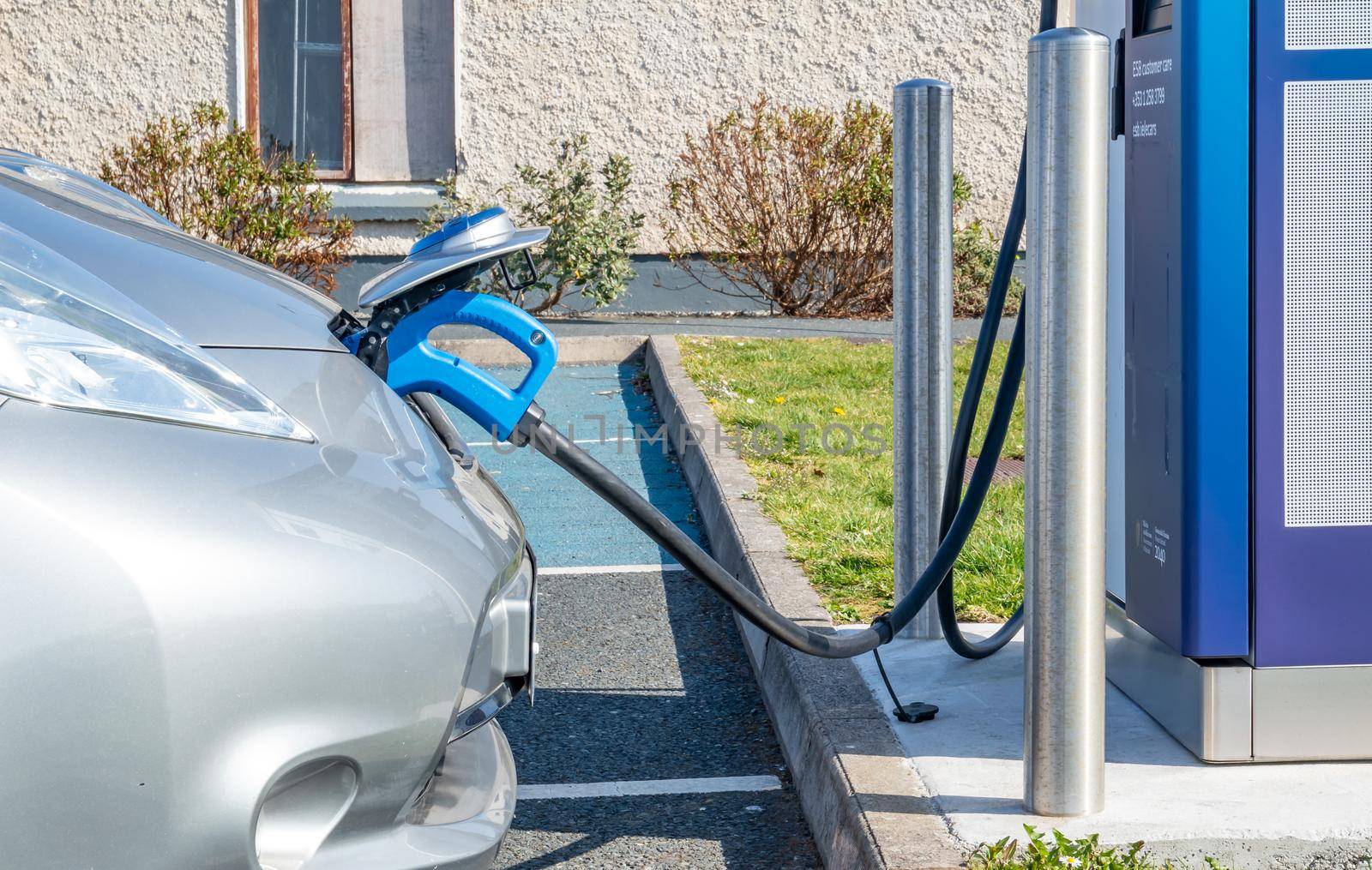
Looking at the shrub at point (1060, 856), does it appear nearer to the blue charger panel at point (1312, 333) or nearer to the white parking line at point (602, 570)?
the blue charger panel at point (1312, 333)

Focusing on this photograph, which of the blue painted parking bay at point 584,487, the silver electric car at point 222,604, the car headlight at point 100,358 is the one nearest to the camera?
the silver electric car at point 222,604

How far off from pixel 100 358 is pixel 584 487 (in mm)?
4276

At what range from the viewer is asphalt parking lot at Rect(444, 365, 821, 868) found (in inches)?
108

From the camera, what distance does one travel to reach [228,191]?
9656mm

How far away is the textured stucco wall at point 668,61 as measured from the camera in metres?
11.2

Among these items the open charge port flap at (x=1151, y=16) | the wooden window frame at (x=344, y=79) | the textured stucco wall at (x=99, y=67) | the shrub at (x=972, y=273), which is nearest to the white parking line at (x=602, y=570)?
the open charge port flap at (x=1151, y=16)

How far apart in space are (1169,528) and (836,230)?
318 inches

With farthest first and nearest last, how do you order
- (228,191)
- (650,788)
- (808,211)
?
1. (808,211)
2. (228,191)
3. (650,788)

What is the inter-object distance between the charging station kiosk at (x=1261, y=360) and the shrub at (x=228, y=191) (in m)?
8.07

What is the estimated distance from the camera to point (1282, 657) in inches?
102

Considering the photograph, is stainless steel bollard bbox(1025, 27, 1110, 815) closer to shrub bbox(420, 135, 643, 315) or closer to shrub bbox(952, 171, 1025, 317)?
shrub bbox(420, 135, 643, 315)

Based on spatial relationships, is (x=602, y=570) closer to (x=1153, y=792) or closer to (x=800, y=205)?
(x=1153, y=792)

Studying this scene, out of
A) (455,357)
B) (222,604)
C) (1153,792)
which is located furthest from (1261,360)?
(222,604)

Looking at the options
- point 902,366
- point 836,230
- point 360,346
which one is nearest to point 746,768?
point 902,366
